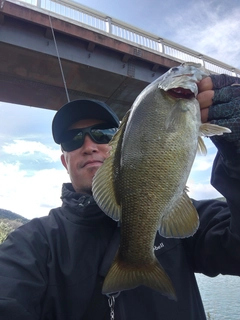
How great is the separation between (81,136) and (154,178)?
1.39 meters

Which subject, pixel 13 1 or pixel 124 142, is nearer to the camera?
pixel 124 142

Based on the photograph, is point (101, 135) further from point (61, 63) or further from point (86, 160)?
point (61, 63)

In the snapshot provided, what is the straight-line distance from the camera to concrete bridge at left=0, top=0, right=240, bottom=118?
28.5ft

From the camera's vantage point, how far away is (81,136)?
9.61 feet

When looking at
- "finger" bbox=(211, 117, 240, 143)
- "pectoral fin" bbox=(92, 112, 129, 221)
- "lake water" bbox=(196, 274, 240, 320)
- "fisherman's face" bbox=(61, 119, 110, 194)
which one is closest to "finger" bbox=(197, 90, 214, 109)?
"finger" bbox=(211, 117, 240, 143)

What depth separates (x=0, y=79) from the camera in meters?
10.0

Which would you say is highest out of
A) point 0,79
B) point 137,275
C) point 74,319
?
point 0,79

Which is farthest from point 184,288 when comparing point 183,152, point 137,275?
point 183,152

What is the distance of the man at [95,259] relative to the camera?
1.96 metres

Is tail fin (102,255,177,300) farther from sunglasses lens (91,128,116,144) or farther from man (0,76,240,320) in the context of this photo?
sunglasses lens (91,128,116,144)

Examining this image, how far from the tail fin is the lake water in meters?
5.10

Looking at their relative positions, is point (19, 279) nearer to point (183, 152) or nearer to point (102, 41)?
point (183, 152)

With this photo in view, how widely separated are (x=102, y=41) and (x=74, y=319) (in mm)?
9126

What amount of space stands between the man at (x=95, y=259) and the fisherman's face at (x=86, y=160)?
0.21 meters
